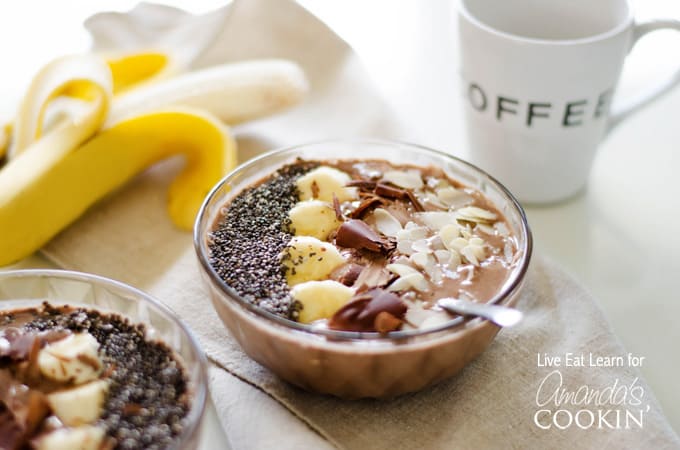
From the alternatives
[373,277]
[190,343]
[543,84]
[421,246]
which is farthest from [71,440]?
[543,84]

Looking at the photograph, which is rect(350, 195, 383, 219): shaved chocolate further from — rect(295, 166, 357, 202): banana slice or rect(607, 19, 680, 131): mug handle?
rect(607, 19, 680, 131): mug handle

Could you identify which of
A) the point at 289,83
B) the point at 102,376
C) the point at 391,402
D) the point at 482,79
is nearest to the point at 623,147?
the point at 482,79

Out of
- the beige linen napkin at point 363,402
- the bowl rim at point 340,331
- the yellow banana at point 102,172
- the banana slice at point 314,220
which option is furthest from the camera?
the yellow banana at point 102,172

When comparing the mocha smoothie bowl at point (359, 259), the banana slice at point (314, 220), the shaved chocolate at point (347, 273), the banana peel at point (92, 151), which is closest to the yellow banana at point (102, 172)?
the banana peel at point (92, 151)

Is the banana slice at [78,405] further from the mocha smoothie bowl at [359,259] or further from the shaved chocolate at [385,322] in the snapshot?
the shaved chocolate at [385,322]

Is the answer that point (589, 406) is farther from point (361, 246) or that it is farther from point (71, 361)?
point (71, 361)
